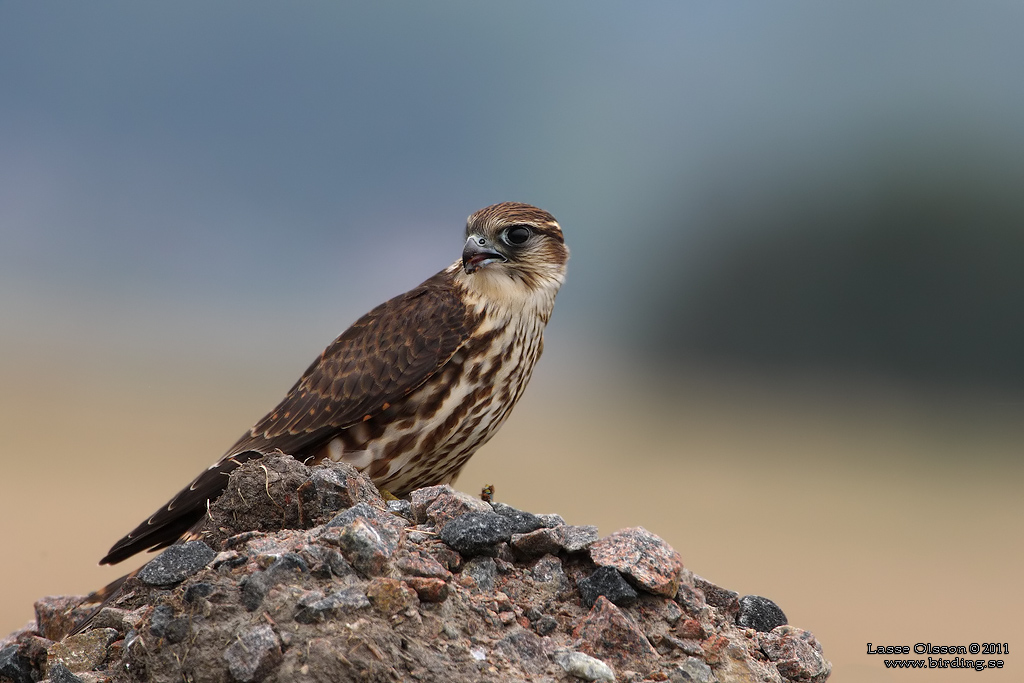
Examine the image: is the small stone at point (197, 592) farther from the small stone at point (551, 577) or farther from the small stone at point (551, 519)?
the small stone at point (551, 519)

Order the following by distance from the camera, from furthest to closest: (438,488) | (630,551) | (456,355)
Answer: (456,355) → (438,488) → (630,551)

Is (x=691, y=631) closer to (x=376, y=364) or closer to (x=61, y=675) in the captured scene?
(x=376, y=364)

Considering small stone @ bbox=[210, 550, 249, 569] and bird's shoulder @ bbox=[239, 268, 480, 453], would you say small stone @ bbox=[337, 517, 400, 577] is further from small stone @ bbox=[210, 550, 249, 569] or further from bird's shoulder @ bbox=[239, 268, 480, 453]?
bird's shoulder @ bbox=[239, 268, 480, 453]

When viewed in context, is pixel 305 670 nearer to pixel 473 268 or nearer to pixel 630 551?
pixel 630 551

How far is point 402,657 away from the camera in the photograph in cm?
329

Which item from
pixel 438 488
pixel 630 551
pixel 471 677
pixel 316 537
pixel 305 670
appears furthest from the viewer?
pixel 438 488

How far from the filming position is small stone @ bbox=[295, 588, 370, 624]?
10.8ft

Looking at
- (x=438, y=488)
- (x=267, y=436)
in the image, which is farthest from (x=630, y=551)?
(x=267, y=436)

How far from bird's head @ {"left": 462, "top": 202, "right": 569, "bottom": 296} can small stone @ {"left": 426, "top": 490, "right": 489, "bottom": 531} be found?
161 cm

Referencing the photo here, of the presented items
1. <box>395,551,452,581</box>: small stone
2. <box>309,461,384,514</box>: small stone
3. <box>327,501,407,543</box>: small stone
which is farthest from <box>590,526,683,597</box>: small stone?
<box>309,461,384,514</box>: small stone

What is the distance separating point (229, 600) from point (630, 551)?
1.67 m

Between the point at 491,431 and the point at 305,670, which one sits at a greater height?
the point at 491,431

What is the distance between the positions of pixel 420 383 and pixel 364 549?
1.82 meters

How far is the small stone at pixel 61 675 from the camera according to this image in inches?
143
